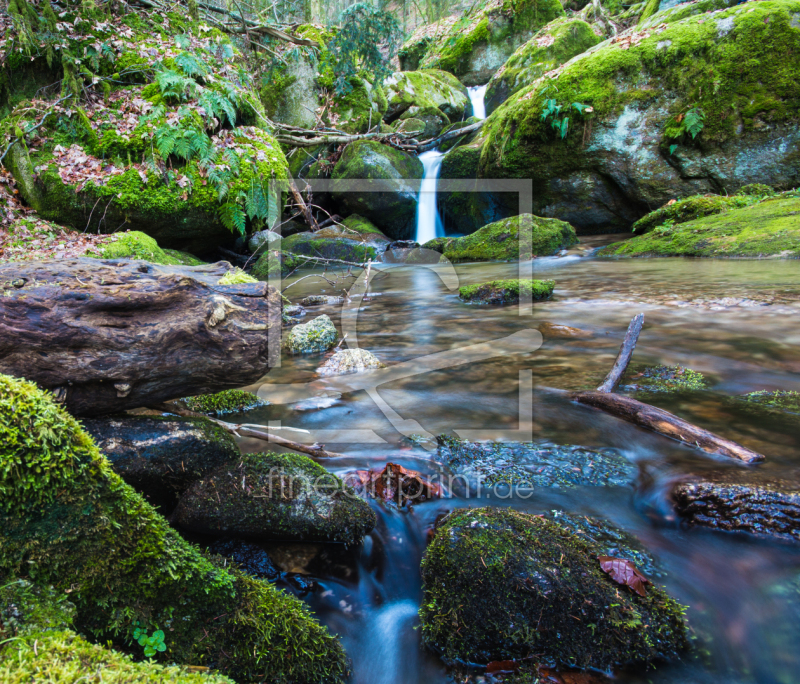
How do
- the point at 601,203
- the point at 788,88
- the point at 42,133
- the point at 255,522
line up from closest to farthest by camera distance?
the point at 255,522 < the point at 42,133 < the point at 788,88 < the point at 601,203

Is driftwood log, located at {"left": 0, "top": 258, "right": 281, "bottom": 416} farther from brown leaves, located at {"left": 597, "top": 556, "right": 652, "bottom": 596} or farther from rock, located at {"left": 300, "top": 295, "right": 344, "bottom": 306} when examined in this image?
rock, located at {"left": 300, "top": 295, "right": 344, "bottom": 306}

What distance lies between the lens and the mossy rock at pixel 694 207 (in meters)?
10.6

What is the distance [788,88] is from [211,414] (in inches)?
576

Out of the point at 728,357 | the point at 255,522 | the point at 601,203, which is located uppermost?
the point at 601,203

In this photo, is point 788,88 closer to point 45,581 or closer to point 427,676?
point 427,676

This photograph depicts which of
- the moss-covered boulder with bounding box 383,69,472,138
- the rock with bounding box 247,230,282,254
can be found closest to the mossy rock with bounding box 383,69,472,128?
the moss-covered boulder with bounding box 383,69,472,138

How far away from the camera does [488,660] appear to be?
1.77m

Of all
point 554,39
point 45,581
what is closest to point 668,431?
point 45,581

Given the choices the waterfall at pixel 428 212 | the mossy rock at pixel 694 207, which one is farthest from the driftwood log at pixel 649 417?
the waterfall at pixel 428 212

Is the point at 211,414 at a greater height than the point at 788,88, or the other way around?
the point at 788,88

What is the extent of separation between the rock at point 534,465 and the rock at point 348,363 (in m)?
1.96

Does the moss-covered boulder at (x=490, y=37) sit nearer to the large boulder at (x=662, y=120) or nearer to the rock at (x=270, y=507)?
the large boulder at (x=662, y=120)

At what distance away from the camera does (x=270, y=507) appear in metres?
2.34

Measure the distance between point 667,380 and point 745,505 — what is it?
6.47ft
